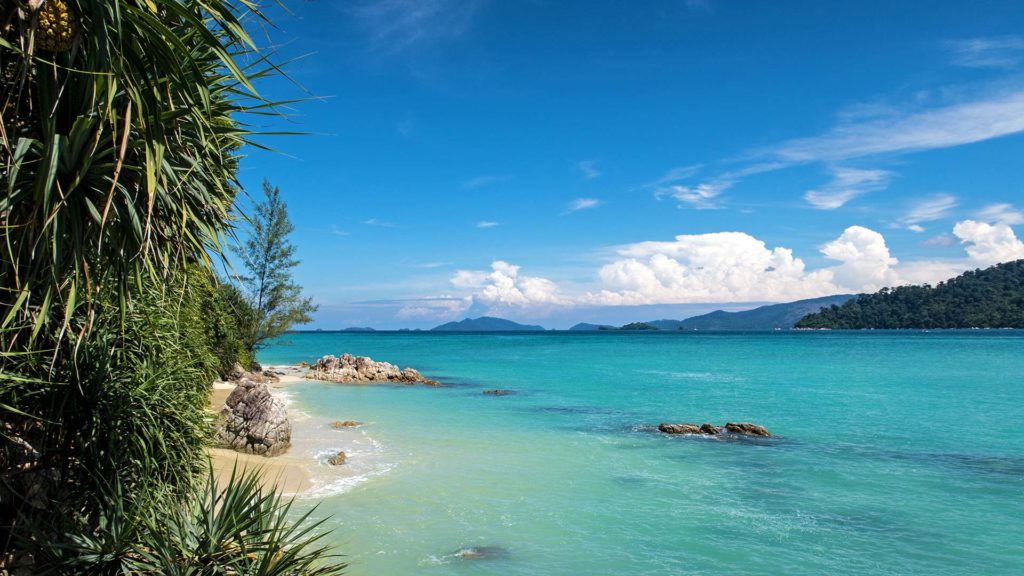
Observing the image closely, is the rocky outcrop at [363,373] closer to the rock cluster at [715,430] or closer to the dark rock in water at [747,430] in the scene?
the rock cluster at [715,430]

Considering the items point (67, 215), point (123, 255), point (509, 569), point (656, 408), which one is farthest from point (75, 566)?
point (656, 408)

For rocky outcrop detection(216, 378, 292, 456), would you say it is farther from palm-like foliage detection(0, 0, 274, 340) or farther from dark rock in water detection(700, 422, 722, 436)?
dark rock in water detection(700, 422, 722, 436)

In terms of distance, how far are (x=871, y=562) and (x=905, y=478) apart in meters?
7.03

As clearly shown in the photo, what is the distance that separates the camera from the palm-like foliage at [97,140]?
3633mm

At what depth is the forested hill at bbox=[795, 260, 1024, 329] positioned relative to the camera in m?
154

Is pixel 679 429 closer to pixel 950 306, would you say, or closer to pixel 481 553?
pixel 481 553

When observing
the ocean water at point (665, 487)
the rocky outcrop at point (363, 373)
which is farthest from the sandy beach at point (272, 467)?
the rocky outcrop at point (363, 373)

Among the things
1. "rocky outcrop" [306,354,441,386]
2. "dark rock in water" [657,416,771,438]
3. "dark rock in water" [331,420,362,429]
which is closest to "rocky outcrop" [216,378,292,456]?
"dark rock in water" [331,420,362,429]

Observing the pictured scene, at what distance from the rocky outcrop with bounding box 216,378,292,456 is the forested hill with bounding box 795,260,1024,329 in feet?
614

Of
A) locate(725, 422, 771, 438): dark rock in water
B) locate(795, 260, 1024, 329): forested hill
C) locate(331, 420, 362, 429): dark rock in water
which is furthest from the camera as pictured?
locate(795, 260, 1024, 329): forested hill

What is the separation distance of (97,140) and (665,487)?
13837 mm

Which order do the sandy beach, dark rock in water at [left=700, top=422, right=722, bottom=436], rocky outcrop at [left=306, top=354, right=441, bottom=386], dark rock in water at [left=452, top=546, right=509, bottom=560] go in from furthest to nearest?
rocky outcrop at [left=306, top=354, right=441, bottom=386]
dark rock in water at [left=700, top=422, right=722, bottom=436]
the sandy beach
dark rock in water at [left=452, top=546, right=509, bottom=560]

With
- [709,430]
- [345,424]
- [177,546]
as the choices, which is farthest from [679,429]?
[177,546]

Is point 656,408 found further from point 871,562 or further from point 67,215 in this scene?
point 67,215
